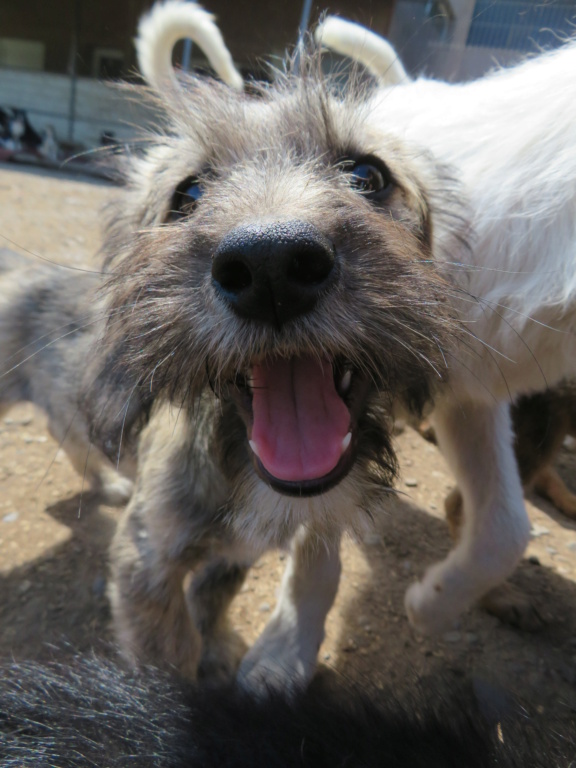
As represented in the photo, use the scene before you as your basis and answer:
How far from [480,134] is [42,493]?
90.4 inches

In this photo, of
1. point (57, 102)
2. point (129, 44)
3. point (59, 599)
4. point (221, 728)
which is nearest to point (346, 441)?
point (221, 728)

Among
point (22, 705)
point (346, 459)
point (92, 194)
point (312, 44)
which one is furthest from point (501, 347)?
point (92, 194)

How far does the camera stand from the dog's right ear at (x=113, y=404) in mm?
1618

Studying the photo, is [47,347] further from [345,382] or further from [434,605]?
[434,605]

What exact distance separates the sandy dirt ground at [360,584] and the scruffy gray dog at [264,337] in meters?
0.31

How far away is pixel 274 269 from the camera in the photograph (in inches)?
42.1

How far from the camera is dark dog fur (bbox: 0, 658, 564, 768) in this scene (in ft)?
3.48

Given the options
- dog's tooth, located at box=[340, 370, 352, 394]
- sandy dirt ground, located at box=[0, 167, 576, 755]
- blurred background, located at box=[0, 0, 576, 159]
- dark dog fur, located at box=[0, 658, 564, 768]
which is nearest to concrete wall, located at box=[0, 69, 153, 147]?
blurred background, located at box=[0, 0, 576, 159]

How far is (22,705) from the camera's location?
1142 millimetres

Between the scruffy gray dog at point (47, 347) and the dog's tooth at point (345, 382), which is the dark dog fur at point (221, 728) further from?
the scruffy gray dog at point (47, 347)

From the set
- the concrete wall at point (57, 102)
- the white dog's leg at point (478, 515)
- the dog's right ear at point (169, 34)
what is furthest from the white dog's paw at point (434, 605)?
the concrete wall at point (57, 102)

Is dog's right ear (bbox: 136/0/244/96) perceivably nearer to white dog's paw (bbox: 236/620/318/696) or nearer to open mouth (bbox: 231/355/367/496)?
open mouth (bbox: 231/355/367/496)

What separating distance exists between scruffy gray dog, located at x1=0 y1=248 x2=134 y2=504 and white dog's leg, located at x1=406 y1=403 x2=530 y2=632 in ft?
3.94

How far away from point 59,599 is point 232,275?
1685mm
